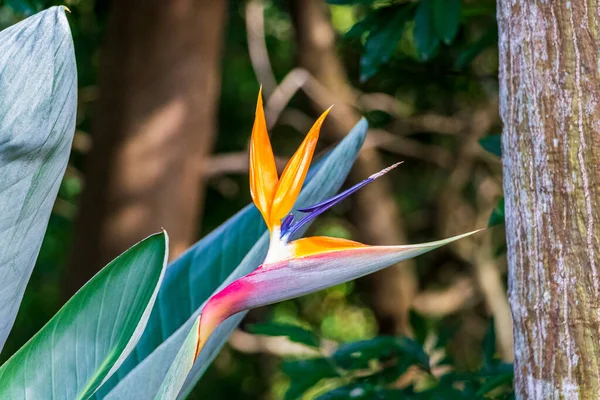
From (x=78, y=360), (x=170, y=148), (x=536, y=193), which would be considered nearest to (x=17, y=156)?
(x=78, y=360)

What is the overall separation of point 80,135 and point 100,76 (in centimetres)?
103

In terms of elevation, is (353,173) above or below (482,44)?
below

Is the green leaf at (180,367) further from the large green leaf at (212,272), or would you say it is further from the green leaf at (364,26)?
the green leaf at (364,26)

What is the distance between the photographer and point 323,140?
10.7ft

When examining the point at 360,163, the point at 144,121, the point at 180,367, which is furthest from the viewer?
the point at 360,163

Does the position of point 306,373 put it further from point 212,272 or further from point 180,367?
point 180,367

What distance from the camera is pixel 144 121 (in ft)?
6.96

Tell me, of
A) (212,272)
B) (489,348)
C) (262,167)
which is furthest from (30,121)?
(489,348)

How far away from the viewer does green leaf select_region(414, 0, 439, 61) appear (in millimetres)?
1190

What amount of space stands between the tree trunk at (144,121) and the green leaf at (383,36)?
988 mm

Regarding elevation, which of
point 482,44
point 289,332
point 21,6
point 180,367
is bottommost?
point 289,332

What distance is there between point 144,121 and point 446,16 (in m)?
1.16

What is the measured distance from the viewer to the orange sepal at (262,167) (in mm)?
600

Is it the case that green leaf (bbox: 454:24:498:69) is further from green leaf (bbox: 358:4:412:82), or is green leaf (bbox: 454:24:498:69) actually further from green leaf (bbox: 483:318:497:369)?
green leaf (bbox: 483:318:497:369)
